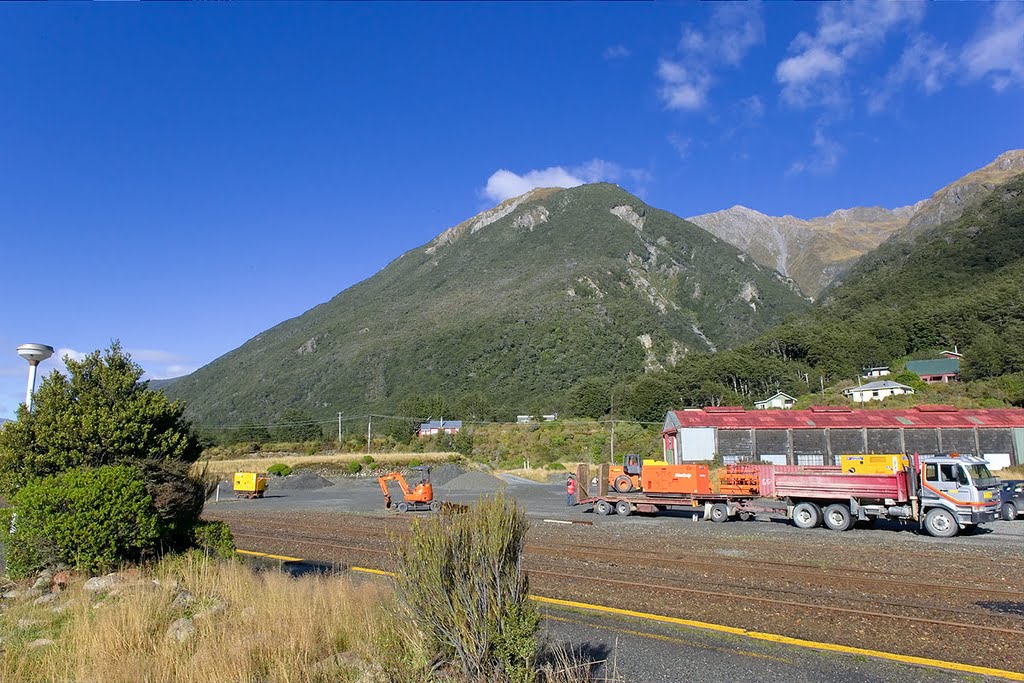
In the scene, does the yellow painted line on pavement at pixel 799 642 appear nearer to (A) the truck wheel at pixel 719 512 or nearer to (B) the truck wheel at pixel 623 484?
(A) the truck wheel at pixel 719 512

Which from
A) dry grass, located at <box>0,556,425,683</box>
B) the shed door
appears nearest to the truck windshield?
dry grass, located at <box>0,556,425,683</box>

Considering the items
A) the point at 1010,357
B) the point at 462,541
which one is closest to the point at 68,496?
the point at 462,541

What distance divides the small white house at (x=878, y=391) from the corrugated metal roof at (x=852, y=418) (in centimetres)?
2991

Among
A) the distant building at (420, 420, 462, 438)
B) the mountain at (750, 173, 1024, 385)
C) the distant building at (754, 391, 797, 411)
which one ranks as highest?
the mountain at (750, 173, 1024, 385)

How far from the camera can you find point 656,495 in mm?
23250

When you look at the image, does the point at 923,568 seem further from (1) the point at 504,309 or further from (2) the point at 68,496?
(1) the point at 504,309

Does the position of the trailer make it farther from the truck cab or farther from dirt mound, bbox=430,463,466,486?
dirt mound, bbox=430,463,466,486

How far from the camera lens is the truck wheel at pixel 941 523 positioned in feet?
58.5

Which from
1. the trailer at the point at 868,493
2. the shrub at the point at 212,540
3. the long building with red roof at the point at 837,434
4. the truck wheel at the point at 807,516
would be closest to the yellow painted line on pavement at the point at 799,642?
the shrub at the point at 212,540

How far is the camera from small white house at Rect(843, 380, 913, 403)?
7075cm

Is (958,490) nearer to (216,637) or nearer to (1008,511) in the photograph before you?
(1008,511)

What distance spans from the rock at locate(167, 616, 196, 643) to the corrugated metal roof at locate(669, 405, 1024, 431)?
4178cm

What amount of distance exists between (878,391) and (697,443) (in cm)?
4215

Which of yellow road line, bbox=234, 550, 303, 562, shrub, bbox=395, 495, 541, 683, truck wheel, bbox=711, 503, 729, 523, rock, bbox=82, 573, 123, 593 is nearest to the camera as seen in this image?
shrub, bbox=395, 495, 541, 683
